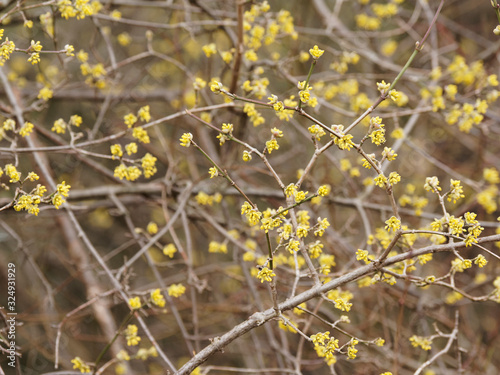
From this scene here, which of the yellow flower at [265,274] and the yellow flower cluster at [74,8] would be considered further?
the yellow flower cluster at [74,8]

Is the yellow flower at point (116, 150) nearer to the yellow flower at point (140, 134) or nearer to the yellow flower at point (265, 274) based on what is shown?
the yellow flower at point (140, 134)

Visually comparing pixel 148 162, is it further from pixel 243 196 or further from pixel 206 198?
pixel 206 198

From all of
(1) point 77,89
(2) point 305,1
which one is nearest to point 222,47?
(2) point 305,1

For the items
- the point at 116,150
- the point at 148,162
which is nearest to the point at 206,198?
the point at 148,162

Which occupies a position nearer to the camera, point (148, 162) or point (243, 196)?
point (243, 196)

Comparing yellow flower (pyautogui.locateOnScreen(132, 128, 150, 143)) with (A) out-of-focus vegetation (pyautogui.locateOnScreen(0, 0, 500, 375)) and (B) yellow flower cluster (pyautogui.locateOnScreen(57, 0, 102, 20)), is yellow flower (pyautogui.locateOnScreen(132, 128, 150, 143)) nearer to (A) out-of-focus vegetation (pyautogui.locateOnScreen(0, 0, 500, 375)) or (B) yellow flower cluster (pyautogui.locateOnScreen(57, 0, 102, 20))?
(A) out-of-focus vegetation (pyautogui.locateOnScreen(0, 0, 500, 375))

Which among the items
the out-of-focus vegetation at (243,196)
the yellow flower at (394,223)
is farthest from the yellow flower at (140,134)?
the yellow flower at (394,223)

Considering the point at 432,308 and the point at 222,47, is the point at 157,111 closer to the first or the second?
the point at 222,47

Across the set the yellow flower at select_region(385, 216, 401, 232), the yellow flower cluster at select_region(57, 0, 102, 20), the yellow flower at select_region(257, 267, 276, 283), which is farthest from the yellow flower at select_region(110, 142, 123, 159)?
the yellow flower at select_region(385, 216, 401, 232)


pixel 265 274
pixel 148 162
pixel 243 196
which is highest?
pixel 148 162

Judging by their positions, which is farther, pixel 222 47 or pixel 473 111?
pixel 222 47

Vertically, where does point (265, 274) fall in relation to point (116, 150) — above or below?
below

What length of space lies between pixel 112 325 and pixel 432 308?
9.18ft

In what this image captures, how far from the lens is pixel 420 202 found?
3.43 metres
